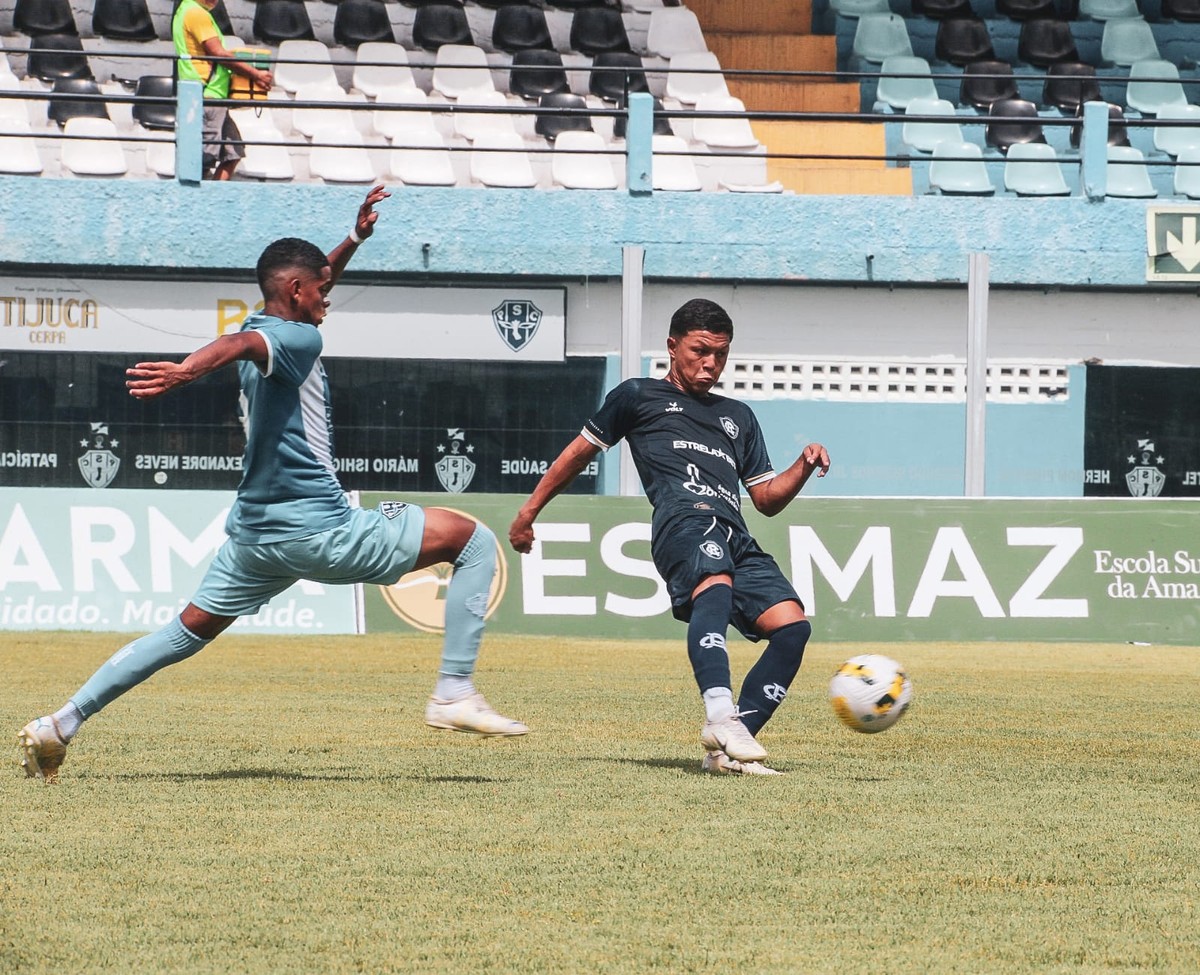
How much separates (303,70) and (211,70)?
3.66 metres

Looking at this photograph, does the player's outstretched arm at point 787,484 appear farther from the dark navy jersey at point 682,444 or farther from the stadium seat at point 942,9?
the stadium seat at point 942,9

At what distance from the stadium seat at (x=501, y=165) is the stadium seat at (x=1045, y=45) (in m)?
7.69

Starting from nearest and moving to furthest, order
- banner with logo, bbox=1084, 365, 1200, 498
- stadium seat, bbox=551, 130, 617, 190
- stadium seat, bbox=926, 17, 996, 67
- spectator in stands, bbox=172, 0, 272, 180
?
spectator in stands, bbox=172, 0, 272, 180 → banner with logo, bbox=1084, 365, 1200, 498 → stadium seat, bbox=551, 130, 617, 190 → stadium seat, bbox=926, 17, 996, 67

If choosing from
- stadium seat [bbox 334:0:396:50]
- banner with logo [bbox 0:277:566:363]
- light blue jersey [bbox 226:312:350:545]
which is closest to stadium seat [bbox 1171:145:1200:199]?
banner with logo [bbox 0:277:566:363]

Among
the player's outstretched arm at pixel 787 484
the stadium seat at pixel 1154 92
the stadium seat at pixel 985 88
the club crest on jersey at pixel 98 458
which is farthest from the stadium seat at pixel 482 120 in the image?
the player's outstretched arm at pixel 787 484

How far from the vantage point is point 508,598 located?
14.1 metres

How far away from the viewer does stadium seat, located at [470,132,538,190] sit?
19.1 metres

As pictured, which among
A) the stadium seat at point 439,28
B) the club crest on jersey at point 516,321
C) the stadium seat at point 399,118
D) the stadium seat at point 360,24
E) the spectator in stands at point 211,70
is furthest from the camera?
the stadium seat at point 439,28

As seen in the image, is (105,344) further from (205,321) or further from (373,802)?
(373,802)

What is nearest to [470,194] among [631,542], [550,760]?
[631,542]

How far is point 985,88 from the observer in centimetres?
2236

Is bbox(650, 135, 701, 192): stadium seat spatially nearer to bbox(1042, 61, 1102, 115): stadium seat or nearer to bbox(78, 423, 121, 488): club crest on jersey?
bbox(1042, 61, 1102, 115): stadium seat

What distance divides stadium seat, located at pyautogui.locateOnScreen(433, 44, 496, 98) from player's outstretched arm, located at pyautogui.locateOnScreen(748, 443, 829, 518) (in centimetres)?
1504

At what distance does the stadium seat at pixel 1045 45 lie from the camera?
23.4 meters
